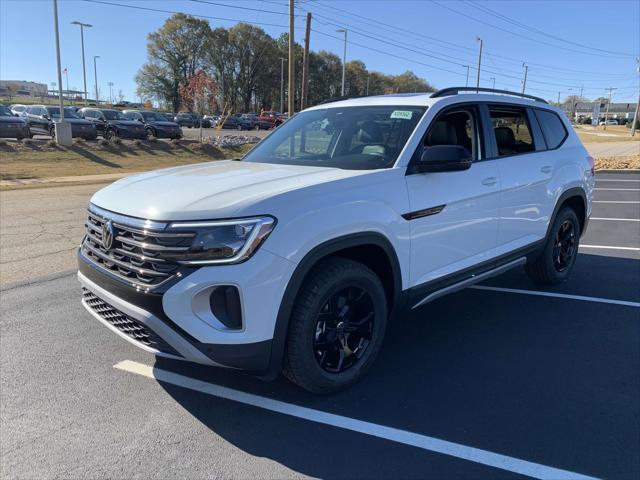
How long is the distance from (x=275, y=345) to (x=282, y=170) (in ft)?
4.39

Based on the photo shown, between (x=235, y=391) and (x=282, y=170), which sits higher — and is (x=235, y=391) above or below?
below

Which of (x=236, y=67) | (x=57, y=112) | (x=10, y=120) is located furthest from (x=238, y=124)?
(x=236, y=67)

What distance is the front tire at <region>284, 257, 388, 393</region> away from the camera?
2996 mm

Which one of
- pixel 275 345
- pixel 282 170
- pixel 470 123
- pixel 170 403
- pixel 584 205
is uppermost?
pixel 470 123

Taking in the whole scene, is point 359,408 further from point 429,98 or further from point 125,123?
point 125,123

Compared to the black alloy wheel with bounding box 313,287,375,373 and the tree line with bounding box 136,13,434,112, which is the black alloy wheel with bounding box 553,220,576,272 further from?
the tree line with bounding box 136,13,434,112

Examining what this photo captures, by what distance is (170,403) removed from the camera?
3271mm

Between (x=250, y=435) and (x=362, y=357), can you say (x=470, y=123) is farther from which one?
(x=250, y=435)

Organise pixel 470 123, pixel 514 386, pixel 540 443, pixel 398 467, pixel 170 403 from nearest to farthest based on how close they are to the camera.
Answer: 1. pixel 398 467
2. pixel 540 443
3. pixel 170 403
4. pixel 514 386
5. pixel 470 123

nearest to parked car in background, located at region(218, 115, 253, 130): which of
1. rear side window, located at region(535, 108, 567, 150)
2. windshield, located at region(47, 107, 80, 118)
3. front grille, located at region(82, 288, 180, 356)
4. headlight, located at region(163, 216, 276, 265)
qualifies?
windshield, located at region(47, 107, 80, 118)

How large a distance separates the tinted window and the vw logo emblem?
3218 mm

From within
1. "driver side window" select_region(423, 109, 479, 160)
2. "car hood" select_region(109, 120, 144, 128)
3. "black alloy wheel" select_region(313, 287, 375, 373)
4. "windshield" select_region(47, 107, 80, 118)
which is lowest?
"black alloy wheel" select_region(313, 287, 375, 373)

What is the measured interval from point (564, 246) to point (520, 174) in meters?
1.54

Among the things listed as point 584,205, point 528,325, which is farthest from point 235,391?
point 584,205
